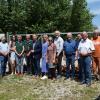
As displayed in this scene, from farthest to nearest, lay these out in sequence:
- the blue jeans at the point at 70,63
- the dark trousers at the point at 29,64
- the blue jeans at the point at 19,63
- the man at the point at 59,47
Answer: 1. the blue jeans at the point at 19,63
2. the dark trousers at the point at 29,64
3. the man at the point at 59,47
4. the blue jeans at the point at 70,63

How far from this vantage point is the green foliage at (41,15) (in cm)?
3978

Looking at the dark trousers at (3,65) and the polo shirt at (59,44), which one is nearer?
the polo shirt at (59,44)

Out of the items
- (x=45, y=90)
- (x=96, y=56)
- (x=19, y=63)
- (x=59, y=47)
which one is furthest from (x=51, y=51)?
(x=45, y=90)

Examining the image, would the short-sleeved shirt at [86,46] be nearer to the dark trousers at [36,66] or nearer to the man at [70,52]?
the man at [70,52]

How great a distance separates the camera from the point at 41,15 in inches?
1608

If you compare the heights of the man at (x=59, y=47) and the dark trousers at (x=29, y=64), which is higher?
the man at (x=59, y=47)

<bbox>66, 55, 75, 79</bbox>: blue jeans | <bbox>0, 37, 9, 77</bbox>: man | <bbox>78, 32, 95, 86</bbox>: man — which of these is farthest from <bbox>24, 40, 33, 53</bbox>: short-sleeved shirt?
<bbox>78, 32, 95, 86</bbox>: man

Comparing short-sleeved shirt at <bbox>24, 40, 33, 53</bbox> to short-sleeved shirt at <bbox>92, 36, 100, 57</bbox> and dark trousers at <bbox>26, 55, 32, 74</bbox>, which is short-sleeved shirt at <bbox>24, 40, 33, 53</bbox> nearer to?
dark trousers at <bbox>26, 55, 32, 74</bbox>

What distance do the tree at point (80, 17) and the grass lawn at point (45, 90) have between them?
25.2 m

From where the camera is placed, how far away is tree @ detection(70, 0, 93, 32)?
42031 millimetres

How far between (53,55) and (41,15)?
2400cm

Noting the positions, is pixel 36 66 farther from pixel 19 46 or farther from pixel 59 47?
pixel 59 47

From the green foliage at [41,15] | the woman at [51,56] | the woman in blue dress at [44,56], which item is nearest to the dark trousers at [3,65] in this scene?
the woman in blue dress at [44,56]

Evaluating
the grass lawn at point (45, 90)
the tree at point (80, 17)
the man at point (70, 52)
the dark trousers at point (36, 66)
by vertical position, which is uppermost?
the tree at point (80, 17)
